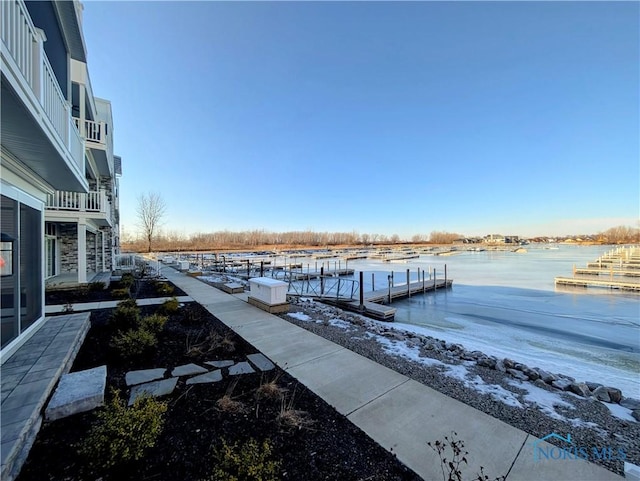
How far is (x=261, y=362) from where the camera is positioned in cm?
403

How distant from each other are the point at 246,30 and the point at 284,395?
1411 cm

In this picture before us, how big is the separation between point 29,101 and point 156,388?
3.51 m

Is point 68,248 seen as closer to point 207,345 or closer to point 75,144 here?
point 75,144

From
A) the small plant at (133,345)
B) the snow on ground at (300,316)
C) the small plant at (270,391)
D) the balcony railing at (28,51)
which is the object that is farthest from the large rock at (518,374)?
the balcony railing at (28,51)

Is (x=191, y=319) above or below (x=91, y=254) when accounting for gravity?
below

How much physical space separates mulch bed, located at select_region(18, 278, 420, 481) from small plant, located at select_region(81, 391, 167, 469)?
0.33 feet

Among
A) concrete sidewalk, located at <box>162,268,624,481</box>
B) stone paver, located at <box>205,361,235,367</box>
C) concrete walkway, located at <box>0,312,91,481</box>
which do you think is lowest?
concrete sidewalk, located at <box>162,268,624,481</box>

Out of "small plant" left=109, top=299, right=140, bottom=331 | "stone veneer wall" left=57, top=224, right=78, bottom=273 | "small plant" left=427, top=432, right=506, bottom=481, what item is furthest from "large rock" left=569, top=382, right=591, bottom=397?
"stone veneer wall" left=57, top=224, right=78, bottom=273

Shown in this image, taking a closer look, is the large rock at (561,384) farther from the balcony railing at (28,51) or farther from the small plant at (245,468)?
the balcony railing at (28,51)

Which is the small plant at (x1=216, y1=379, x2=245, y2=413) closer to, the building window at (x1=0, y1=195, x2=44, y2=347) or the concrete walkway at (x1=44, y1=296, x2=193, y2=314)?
the building window at (x1=0, y1=195, x2=44, y2=347)

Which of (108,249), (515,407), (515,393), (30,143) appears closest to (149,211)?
(108,249)

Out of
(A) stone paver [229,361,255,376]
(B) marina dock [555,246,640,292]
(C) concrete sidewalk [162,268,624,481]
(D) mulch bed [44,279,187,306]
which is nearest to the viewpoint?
(C) concrete sidewalk [162,268,624,481]

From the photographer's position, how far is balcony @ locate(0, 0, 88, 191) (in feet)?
8.56

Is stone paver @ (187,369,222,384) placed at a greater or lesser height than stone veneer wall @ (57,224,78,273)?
lesser
